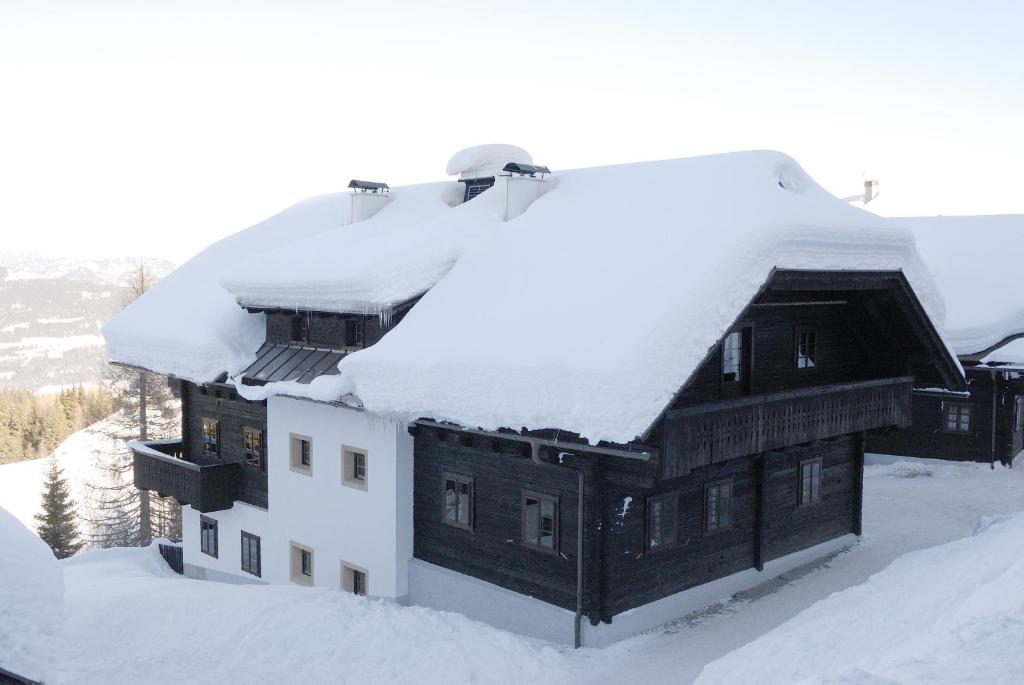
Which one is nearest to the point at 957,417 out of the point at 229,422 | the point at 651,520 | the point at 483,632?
the point at 651,520

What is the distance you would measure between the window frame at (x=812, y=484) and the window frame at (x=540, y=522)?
6.32 meters

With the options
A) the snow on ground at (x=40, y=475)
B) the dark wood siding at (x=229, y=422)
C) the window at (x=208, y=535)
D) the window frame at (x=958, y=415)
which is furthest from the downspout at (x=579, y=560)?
the snow on ground at (x=40, y=475)

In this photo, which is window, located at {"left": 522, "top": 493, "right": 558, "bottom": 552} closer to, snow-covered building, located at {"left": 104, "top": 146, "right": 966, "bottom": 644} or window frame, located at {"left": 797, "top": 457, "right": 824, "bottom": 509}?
snow-covered building, located at {"left": 104, "top": 146, "right": 966, "bottom": 644}

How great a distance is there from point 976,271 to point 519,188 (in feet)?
60.5

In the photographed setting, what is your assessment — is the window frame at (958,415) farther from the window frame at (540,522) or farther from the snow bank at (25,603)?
the snow bank at (25,603)

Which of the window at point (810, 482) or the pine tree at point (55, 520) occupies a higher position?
the window at point (810, 482)

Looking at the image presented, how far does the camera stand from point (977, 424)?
87.1 ft

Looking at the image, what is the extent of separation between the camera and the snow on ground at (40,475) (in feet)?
213

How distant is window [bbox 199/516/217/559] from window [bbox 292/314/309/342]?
6504mm

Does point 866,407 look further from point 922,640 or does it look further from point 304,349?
point 304,349

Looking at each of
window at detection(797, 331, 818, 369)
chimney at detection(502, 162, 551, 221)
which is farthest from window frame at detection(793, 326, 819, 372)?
chimney at detection(502, 162, 551, 221)

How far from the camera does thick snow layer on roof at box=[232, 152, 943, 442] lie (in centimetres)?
1212

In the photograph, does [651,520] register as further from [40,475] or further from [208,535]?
[40,475]

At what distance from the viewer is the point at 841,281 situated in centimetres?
1467
